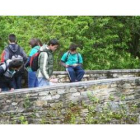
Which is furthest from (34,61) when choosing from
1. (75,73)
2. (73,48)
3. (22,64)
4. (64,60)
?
(75,73)

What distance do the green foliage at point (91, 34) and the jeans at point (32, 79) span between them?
0.94m

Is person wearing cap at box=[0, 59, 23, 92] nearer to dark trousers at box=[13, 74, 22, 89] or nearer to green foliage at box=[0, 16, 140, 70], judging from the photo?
dark trousers at box=[13, 74, 22, 89]

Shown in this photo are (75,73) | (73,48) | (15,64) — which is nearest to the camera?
Answer: (15,64)

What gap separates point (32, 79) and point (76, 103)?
1.05m

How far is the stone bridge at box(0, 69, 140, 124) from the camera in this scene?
10.8 meters

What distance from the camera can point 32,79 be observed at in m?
11.2

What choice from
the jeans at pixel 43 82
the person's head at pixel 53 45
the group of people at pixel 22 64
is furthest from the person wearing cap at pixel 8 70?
the person's head at pixel 53 45

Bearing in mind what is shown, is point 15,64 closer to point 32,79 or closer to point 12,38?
point 32,79

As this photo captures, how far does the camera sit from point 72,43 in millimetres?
12211

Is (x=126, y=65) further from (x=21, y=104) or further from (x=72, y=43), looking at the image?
(x=21, y=104)

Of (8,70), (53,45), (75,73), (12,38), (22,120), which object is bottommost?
(22,120)

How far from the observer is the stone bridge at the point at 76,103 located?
1083cm

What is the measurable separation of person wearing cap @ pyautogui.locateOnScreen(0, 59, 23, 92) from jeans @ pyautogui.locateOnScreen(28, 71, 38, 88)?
32cm

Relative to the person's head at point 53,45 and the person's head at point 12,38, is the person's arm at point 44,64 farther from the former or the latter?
the person's head at point 12,38
